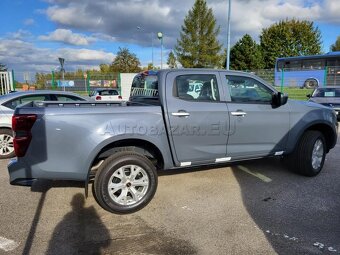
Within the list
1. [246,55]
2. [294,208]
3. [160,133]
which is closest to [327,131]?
[294,208]

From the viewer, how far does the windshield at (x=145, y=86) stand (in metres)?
4.73

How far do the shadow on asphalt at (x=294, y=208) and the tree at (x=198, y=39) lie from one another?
3694 cm

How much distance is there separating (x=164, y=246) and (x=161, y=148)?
1392 millimetres

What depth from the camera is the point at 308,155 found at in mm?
5496

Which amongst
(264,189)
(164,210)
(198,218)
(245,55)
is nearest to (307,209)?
(264,189)

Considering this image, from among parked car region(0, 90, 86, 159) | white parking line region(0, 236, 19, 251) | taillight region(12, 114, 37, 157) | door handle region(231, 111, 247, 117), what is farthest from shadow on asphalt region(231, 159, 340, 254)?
parked car region(0, 90, 86, 159)

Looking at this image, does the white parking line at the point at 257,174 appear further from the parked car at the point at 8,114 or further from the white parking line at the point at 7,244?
the parked car at the point at 8,114

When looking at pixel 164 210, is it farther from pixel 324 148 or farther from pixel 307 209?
pixel 324 148

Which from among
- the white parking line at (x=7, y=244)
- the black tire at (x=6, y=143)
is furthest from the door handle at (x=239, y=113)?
the black tire at (x=6, y=143)

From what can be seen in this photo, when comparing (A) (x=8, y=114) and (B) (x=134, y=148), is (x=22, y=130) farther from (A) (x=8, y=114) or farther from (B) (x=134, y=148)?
(A) (x=8, y=114)

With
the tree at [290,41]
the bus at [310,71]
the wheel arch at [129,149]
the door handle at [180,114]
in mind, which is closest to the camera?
the wheel arch at [129,149]

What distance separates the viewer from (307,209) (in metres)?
4.26

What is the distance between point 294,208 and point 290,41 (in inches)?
2095

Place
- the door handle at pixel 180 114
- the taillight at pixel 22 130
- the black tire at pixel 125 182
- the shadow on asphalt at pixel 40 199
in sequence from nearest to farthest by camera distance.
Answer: the shadow on asphalt at pixel 40 199, the taillight at pixel 22 130, the black tire at pixel 125 182, the door handle at pixel 180 114
